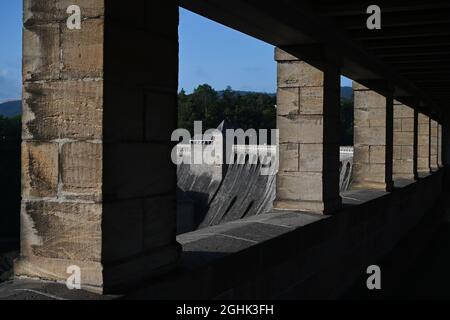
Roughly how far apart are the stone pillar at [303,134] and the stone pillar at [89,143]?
3118 mm

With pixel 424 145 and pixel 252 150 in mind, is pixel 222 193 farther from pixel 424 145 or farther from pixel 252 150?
pixel 424 145

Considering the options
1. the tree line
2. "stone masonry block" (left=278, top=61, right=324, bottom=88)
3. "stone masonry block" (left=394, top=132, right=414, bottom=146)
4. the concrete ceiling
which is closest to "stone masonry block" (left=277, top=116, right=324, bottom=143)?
"stone masonry block" (left=278, top=61, right=324, bottom=88)

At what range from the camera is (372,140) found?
9.32 metres

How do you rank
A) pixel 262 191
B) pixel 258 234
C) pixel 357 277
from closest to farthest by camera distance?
1. pixel 258 234
2. pixel 357 277
3. pixel 262 191

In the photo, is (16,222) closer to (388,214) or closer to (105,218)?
(388,214)

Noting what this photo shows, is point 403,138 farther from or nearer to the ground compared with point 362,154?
farther from the ground

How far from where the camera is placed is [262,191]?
34.6m

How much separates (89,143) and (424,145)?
48.5ft

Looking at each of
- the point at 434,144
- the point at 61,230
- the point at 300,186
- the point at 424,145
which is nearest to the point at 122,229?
the point at 61,230

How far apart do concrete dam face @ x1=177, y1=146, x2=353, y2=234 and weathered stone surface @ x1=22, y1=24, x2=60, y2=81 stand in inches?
1182

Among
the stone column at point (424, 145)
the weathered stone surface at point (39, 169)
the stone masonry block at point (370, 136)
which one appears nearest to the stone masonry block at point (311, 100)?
the stone masonry block at point (370, 136)

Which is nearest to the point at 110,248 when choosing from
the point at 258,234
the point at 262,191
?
the point at 258,234

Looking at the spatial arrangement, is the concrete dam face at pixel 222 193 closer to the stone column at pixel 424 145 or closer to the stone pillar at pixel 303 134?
the stone column at pixel 424 145

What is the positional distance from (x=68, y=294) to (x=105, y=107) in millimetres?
937
